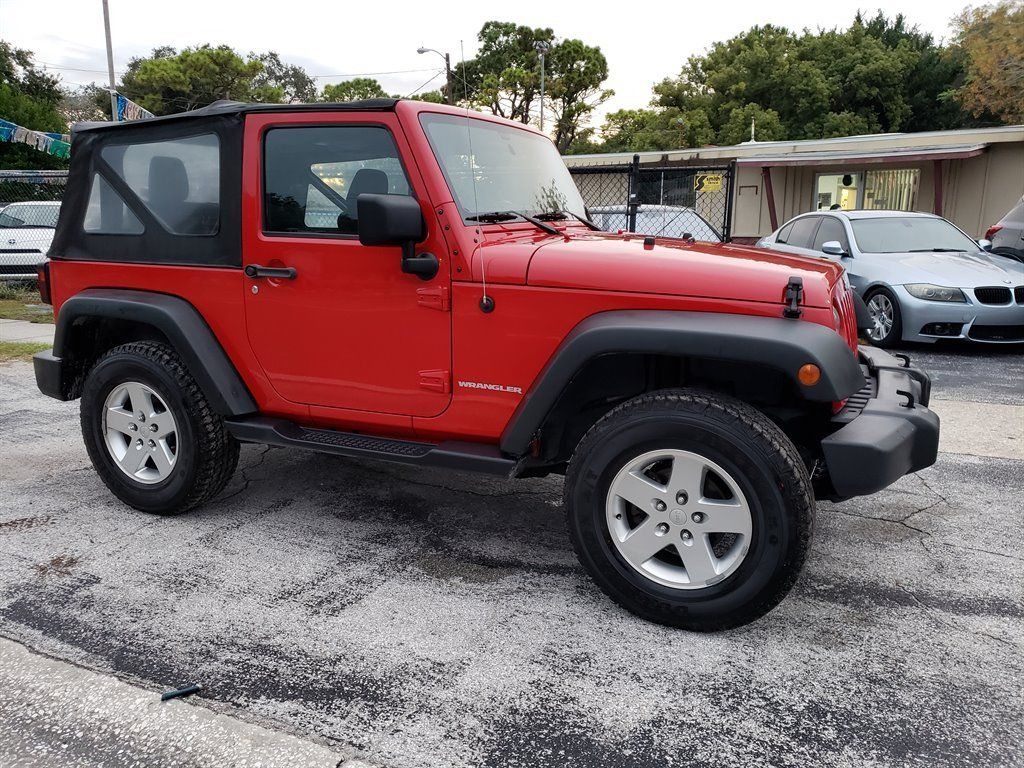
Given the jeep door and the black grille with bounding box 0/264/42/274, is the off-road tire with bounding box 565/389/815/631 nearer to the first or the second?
the jeep door

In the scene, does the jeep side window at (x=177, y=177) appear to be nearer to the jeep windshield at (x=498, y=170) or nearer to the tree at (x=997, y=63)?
the jeep windshield at (x=498, y=170)

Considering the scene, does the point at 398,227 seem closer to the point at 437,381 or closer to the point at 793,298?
the point at 437,381

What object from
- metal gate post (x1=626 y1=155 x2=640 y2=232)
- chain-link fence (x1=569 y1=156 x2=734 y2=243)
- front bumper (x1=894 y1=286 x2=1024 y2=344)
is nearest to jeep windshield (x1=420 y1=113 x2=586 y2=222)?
chain-link fence (x1=569 y1=156 x2=734 y2=243)

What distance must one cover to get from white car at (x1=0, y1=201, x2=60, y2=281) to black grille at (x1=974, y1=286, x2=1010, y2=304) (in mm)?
13242

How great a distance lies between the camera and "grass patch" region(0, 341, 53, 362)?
818cm

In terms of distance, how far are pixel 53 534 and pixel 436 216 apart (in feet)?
8.02

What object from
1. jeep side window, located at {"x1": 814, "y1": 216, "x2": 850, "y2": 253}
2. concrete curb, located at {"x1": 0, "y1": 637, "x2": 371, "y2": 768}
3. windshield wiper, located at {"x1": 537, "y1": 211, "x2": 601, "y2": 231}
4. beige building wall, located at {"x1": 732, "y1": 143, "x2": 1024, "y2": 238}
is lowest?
concrete curb, located at {"x1": 0, "y1": 637, "x2": 371, "y2": 768}

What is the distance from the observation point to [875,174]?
19.3 m

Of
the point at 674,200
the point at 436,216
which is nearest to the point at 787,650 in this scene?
→ the point at 436,216

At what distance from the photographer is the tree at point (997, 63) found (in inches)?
1199

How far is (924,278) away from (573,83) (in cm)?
4912

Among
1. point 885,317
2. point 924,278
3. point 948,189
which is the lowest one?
point 885,317

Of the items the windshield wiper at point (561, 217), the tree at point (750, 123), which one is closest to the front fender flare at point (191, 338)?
the windshield wiper at point (561, 217)

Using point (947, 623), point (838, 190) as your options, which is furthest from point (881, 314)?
point (838, 190)
